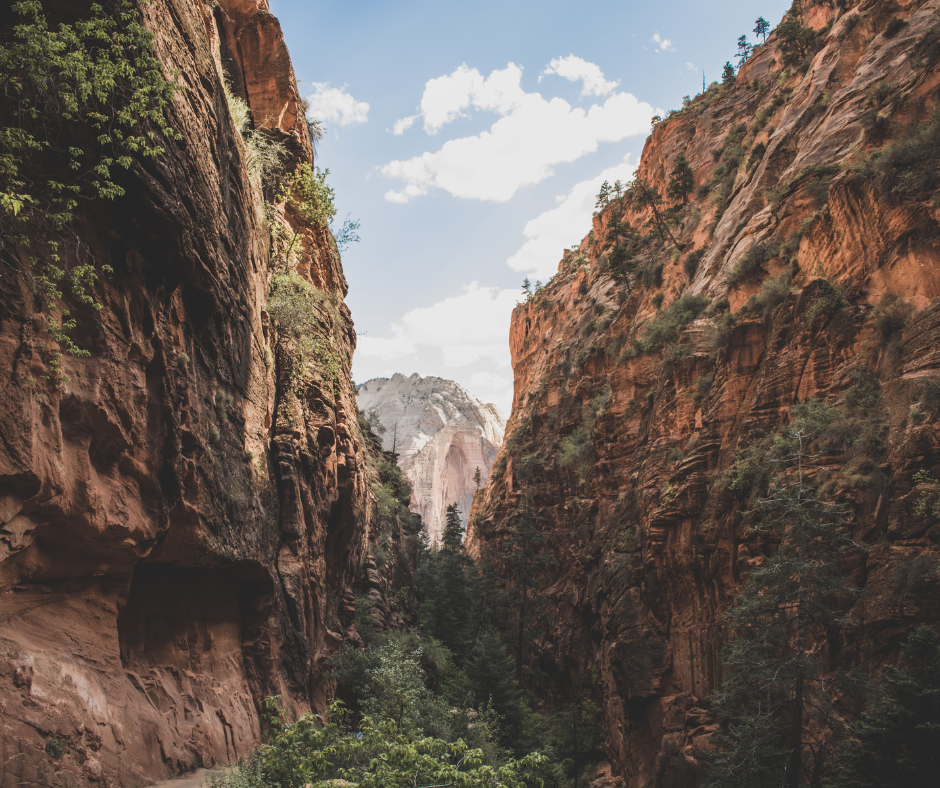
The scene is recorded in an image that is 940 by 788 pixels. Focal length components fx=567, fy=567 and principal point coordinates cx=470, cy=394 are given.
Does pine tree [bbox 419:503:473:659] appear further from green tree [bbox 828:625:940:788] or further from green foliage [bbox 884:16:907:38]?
green foliage [bbox 884:16:907:38]

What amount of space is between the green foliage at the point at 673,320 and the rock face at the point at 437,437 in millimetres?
85852

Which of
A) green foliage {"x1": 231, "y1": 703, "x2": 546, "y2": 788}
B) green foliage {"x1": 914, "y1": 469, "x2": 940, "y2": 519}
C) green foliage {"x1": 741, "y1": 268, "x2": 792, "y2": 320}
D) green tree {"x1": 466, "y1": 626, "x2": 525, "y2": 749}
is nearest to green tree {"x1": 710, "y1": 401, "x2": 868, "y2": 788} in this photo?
green foliage {"x1": 914, "y1": 469, "x2": 940, "y2": 519}

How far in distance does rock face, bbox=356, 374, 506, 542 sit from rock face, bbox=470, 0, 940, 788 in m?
83.7

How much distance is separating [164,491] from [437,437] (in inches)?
4482

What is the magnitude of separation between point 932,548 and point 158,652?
14374mm

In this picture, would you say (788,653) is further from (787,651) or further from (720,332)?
(720,332)

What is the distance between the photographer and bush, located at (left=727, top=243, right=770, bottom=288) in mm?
19297

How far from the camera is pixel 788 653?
1196 cm

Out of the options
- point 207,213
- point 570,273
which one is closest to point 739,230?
point 207,213

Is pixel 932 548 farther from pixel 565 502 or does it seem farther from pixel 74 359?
pixel 565 502

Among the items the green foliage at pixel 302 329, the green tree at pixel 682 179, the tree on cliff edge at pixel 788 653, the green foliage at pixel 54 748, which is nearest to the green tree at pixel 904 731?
the tree on cliff edge at pixel 788 653

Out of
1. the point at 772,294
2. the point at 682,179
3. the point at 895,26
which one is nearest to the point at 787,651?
the point at 772,294

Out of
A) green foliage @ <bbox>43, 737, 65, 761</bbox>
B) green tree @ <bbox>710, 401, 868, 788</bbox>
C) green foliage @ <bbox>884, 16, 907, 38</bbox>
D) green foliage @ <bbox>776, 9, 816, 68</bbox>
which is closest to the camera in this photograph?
green foliage @ <bbox>43, 737, 65, 761</bbox>

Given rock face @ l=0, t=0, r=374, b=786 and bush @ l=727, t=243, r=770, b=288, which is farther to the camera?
bush @ l=727, t=243, r=770, b=288
